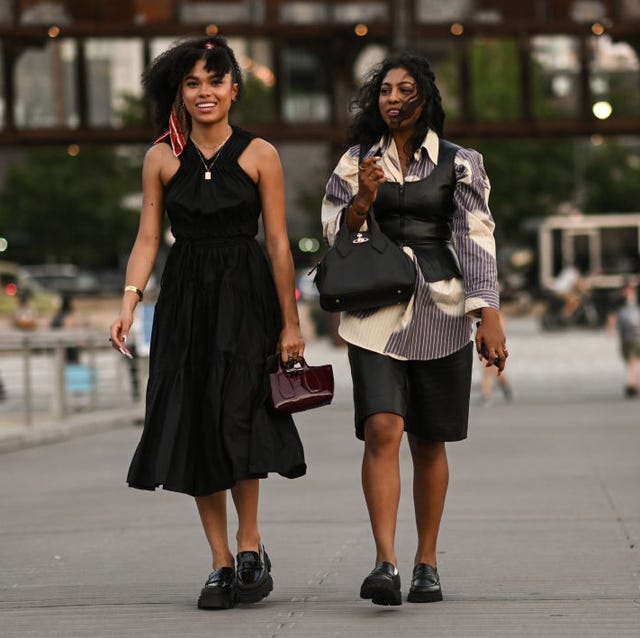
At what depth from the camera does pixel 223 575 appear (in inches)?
263

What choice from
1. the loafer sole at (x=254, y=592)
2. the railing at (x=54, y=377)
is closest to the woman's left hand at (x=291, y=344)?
the loafer sole at (x=254, y=592)

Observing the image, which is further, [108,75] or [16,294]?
[16,294]

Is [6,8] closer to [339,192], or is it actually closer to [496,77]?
[339,192]

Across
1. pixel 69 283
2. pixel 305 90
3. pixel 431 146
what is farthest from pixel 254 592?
pixel 69 283

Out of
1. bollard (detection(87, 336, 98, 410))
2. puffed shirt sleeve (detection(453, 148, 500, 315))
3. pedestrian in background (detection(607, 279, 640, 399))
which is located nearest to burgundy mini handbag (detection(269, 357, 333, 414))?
puffed shirt sleeve (detection(453, 148, 500, 315))

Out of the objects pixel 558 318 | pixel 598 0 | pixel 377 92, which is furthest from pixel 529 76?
pixel 377 92

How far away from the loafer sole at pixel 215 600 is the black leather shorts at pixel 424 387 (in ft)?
2.48

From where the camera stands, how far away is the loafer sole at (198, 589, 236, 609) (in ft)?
Answer: 21.7

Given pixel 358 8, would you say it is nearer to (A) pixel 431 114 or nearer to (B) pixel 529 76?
(B) pixel 529 76

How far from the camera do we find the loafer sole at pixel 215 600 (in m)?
6.61

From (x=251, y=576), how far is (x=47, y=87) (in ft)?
68.4

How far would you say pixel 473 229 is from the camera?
657 cm

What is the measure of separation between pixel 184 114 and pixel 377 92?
2.36 ft

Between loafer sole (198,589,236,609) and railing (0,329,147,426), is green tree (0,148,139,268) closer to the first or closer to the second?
railing (0,329,147,426)
